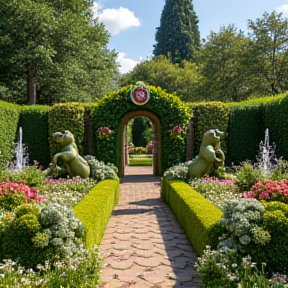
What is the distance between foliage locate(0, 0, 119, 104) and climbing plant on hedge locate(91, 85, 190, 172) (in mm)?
5715

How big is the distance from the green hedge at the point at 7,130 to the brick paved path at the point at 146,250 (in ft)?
17.4

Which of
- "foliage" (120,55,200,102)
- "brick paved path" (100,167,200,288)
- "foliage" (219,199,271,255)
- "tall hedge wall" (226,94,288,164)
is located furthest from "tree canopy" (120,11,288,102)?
"foliage" (219,199,271,255)

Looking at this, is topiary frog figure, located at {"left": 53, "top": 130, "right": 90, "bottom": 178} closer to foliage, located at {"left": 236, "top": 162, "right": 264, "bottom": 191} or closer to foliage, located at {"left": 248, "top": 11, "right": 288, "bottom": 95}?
foliage, located at {"left": 236, "top": 162, "right": 264, "bottom": 191}

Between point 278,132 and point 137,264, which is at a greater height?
point 278,132

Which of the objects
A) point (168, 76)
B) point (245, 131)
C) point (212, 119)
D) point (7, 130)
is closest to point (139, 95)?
point (212, 119)

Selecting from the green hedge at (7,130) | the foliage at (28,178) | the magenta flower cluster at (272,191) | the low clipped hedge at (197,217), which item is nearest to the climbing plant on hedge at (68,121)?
the green hedge at (7,130)

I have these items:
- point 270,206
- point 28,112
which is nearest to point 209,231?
point 270,206

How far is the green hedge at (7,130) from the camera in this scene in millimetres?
11062

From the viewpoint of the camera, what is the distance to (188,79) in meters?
29.5

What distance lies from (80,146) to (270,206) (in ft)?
30.0

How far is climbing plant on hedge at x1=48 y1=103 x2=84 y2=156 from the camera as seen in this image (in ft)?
38.6

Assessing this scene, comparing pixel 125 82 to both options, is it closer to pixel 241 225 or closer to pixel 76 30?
pixel 76 30

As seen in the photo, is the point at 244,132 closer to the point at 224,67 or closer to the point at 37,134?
the point at 37,134

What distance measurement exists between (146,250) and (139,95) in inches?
306
